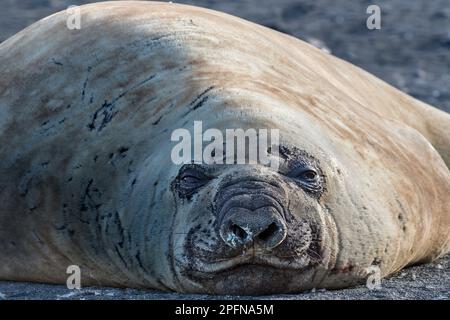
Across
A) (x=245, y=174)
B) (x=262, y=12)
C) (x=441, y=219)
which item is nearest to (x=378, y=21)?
(x=262, y=12)

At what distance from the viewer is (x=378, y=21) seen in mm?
16281

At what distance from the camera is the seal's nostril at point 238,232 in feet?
17.3

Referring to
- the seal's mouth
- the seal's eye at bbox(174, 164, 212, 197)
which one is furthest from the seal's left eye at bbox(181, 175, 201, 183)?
the seal's mouth

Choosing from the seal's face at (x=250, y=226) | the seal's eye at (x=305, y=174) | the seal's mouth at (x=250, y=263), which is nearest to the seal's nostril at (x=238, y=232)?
the seal's face at (x=250, y=226)

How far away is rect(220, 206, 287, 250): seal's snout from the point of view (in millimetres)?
5254

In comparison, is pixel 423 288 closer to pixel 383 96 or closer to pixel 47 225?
pixel 47 225

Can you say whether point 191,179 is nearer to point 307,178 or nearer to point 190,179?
point 190,179

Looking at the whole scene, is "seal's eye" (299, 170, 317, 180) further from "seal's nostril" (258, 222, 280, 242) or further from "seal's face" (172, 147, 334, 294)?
"seal's nostril" (258, 222, 280, 242)

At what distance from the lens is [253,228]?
5.24 m

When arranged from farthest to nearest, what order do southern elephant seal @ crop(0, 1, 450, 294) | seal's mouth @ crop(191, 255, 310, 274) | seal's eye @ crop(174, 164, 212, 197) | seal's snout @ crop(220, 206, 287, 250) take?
seal's eye @ crop(174, 164, 212, 197), southern elephant seal @ crop(0, 1, 450, 294), seal's mouth @ crop(191, 255, 310, 274), seal's snout @ crop(220, 206, 287, 250)

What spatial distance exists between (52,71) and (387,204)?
1.65m
